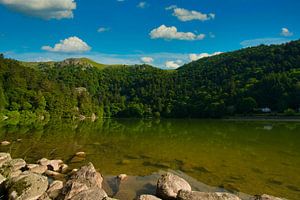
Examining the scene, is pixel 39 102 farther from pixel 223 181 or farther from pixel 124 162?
pixel 223 181

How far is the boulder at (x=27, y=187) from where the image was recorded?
16750mm

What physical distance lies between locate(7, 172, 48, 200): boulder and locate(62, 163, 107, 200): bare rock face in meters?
1.42

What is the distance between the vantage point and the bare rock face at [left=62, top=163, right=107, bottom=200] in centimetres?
1555

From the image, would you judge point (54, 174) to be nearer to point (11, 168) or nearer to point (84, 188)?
point (11, 168)

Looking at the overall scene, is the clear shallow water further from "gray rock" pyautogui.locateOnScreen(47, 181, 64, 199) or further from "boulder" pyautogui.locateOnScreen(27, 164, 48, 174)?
"gray rock" pyautogui.locateOnScreen(47, 181, 64, 199)

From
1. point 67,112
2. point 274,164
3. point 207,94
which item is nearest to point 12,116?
point 67,112

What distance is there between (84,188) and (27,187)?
3180 millimetres

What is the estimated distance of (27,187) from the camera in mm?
17281

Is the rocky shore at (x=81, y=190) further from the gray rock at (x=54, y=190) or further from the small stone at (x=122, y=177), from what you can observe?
Result: the small stone at (x=122, y=177)

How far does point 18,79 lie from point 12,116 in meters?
22.0

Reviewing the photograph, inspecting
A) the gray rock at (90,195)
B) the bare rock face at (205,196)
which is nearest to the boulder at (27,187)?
the gray rock at (90,195)

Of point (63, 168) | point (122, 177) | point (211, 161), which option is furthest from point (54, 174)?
point (211, 161)

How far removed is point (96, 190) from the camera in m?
16.0

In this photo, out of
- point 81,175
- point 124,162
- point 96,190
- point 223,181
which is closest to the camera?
point 96,190
